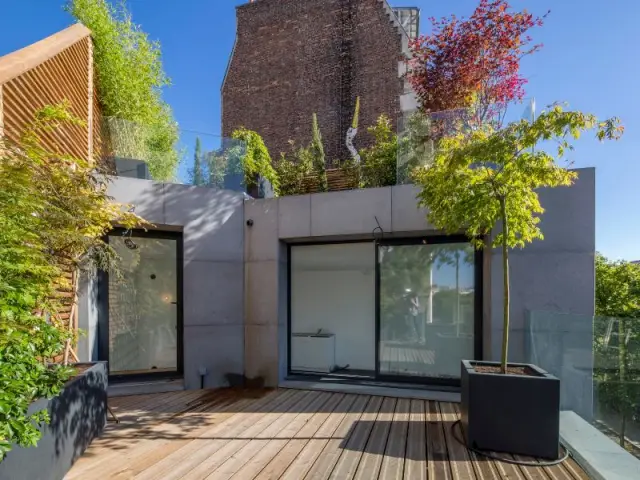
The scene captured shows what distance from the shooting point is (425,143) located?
5.13 metres

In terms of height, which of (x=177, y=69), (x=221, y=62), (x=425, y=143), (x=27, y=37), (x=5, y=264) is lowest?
(x=5, y=264)

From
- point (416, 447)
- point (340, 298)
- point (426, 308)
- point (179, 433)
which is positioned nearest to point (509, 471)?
point (416, 447)

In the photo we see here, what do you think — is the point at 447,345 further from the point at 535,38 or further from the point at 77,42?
the point at 77,42

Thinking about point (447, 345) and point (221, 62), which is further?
point (221, 62)

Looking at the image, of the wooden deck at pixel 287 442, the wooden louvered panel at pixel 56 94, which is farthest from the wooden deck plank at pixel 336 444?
the wooden louvered panel at pixel 56 94

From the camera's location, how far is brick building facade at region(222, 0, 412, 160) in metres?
11.5

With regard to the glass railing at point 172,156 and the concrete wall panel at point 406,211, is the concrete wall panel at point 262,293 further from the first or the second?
the concrete wall panel at point 406,211

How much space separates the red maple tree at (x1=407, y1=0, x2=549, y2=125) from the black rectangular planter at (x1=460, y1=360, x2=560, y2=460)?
179 inches

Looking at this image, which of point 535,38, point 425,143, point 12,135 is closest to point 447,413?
point 425,143

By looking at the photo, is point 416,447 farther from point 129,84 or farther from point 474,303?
point 129,84

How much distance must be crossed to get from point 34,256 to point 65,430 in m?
1.35

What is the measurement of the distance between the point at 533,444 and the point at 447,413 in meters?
1.19

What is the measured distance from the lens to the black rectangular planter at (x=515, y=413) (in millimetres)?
2936

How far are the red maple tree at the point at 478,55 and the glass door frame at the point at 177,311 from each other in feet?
15.1
